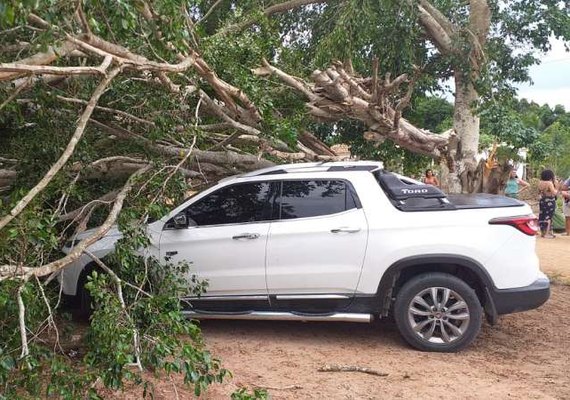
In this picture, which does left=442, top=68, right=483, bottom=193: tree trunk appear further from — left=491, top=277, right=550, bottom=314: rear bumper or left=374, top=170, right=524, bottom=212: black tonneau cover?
left=491, top=277, right=550, bottom=314: rear bumper

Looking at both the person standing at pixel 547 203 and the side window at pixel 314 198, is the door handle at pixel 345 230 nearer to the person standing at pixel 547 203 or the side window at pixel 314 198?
the side window at pixel 314 198

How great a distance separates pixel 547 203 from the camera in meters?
12.8

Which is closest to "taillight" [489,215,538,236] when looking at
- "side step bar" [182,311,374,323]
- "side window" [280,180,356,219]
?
"side window" [280,180,356,219]

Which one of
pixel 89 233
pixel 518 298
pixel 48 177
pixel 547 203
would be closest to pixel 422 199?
pixel 518 298

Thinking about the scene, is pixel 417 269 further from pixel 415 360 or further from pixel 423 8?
pixel 423 8

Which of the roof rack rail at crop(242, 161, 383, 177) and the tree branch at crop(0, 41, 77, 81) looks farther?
the roof rack rail at crop(242, 161, 383, 177)

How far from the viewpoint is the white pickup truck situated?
5387mm

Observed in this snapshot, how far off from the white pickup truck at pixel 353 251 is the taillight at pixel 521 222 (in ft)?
0.04

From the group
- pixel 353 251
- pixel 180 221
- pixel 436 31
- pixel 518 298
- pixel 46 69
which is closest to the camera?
pixel 46 69

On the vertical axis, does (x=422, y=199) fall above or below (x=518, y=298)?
above

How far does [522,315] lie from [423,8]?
17.4 ft

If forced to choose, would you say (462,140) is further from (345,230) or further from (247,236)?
(247,236)

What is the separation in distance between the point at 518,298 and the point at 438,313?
2.35 ft

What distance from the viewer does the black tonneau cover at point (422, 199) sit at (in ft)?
18.3
